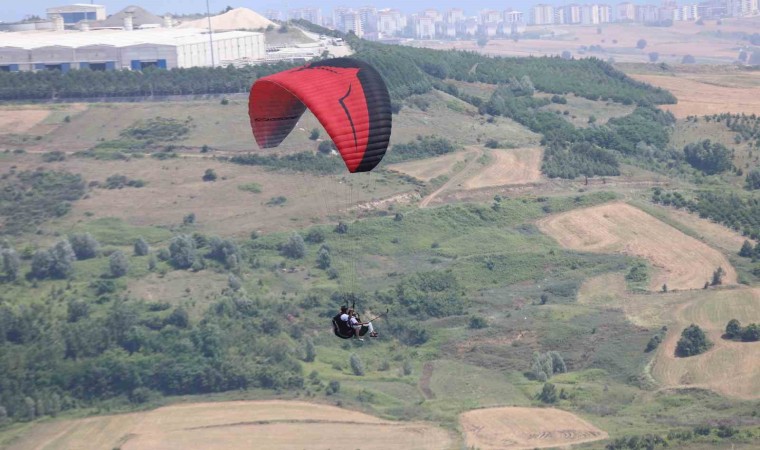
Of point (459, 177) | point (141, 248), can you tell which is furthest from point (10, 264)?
point (459, 177)

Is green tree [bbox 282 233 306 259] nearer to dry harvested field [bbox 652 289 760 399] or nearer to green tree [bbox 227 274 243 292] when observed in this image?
green tree [bbox 227 274 243 292]

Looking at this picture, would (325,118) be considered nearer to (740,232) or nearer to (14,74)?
(740,232)

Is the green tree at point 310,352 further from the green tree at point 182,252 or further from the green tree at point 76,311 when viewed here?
the green tree at point 182,252

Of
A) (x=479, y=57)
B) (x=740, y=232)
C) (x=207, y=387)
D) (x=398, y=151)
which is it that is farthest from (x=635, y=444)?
(x=479, y=57)

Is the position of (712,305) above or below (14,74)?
below

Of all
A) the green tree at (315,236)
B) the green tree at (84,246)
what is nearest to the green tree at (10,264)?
the green tree at (84,246)

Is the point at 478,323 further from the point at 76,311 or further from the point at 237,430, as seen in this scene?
the point at 76,311
